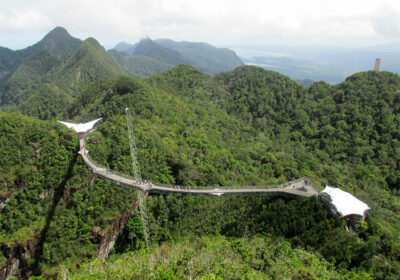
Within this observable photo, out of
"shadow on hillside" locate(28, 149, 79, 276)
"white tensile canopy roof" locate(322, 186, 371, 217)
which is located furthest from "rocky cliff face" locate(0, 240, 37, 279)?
"white tensile canopy roof" locate(322, 186, 371, 217)

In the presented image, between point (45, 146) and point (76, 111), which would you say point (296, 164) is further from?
point (76, 111)

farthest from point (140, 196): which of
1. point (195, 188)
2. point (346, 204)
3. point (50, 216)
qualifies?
point (346, 204)

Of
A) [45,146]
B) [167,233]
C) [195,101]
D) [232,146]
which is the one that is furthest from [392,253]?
[195,101]

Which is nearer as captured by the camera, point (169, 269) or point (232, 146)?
point (169, 269)

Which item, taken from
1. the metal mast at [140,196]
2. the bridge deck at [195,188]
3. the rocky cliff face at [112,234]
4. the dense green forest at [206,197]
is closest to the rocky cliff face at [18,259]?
the dense green forest at [206,197]

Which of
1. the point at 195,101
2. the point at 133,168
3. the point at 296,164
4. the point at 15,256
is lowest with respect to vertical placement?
the point at 15,256

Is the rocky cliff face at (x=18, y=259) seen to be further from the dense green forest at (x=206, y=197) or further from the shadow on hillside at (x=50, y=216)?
the shadow on hillside at (x=50, y=216)
